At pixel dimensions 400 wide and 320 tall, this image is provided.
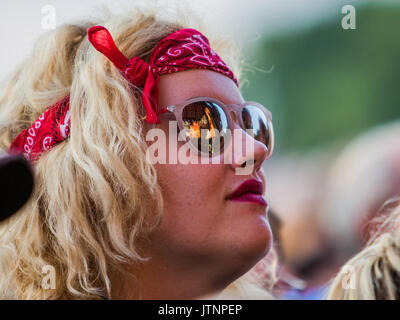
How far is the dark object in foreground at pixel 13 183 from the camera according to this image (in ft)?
1.87

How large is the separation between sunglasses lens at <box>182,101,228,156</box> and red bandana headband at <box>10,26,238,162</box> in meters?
0.09

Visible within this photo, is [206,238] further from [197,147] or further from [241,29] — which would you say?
[241,29]

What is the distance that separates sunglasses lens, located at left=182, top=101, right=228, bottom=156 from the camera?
137 cm

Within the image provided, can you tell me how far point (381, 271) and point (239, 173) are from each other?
0.52m

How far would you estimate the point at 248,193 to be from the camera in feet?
4.61

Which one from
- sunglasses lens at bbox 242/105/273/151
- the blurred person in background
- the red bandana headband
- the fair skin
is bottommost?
the blurred person in background

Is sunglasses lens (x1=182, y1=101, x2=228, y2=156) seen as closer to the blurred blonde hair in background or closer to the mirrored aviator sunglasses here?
the mirrored aviator sunglasses

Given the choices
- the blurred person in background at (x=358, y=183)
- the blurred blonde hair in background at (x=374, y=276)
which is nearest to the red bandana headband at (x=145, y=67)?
the blurred blonde hair in background at (x=374, y=276)

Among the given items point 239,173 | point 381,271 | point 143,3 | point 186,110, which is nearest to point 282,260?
point 381,271

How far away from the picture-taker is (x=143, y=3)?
172cm

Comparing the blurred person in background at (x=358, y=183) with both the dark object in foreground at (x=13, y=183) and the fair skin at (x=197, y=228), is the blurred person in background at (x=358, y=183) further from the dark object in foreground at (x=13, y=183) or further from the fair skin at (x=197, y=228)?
the dark object in foreground at (x=13, y=183)

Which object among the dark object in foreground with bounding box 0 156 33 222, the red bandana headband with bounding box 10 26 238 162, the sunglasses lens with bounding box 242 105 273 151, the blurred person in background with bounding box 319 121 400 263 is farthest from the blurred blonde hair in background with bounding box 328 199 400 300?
the dark object in foreground with bounding box 0 156 33 222

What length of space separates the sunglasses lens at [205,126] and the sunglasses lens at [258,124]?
119 mm

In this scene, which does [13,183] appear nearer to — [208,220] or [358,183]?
[208,220]
